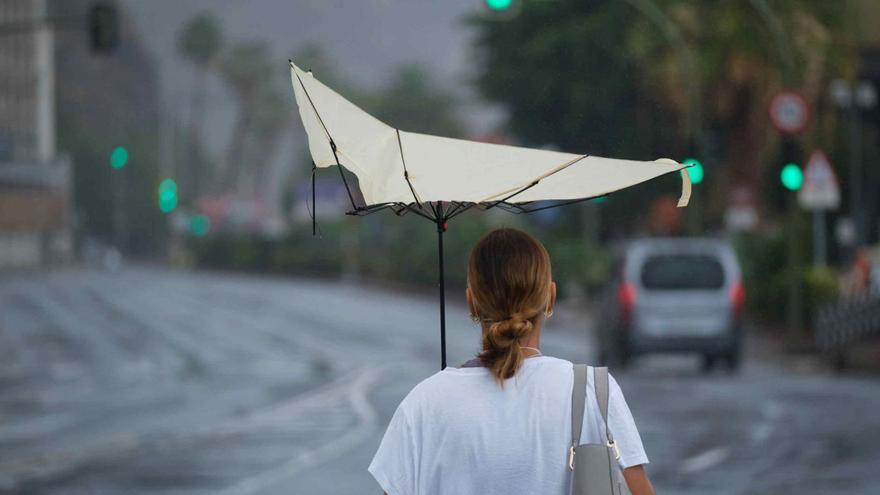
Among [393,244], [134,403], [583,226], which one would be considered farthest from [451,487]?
[393,244]

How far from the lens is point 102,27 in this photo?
32.3 m

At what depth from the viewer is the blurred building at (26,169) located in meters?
130

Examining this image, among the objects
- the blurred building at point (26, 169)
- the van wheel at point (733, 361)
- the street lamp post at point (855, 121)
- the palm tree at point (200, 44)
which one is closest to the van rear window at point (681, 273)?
the van wheel at point (733, 361)

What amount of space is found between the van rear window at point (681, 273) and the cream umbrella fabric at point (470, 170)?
21.9 m

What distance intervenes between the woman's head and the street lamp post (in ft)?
134

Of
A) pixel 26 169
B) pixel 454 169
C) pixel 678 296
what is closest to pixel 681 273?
pixel 678 296

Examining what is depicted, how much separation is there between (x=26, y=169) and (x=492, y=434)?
446 ft

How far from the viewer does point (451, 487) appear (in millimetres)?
3768

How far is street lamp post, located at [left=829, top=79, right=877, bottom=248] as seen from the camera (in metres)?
44.0

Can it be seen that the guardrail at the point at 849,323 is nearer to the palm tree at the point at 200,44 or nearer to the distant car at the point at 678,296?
the distant car at the point at 678,296

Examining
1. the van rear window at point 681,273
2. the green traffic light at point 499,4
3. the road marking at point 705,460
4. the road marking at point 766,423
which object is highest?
the green traffic light at point 499,4

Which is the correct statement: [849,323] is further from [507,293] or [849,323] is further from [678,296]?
[507,293]

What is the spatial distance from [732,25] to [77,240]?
116148mm

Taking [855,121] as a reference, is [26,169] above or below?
above
